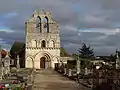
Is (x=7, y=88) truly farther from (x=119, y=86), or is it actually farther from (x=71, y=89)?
(x=71, y=89)

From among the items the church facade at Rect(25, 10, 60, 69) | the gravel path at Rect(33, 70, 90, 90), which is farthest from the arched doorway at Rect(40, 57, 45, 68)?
the gravel path at Rect(33, 70, 90, 90)

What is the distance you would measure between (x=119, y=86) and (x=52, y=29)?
56171 millimetres

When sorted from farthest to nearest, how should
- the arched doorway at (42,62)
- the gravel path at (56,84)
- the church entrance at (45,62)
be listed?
the arched doorway at (42,62) < the church entrance at (45,62) < the gravel path at (56,84)

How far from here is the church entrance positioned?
73750 millimetres

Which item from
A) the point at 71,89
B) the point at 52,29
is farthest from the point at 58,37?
the point at 71,89

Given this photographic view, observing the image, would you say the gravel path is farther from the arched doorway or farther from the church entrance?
the arched doorway

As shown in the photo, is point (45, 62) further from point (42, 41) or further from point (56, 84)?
point (56, 84)

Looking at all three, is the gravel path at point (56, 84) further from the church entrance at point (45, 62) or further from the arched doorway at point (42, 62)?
the arched doorway at point (42, 62)

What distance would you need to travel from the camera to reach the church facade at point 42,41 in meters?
74.0

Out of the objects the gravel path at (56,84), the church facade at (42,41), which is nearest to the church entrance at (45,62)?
the church facade at (42,41)

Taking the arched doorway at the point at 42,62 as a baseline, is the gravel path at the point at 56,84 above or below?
below

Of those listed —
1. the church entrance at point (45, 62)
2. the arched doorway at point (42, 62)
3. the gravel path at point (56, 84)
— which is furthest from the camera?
the arched doorway at point (42, 62)

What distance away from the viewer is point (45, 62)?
74.3 m

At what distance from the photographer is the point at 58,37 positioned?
247ft
